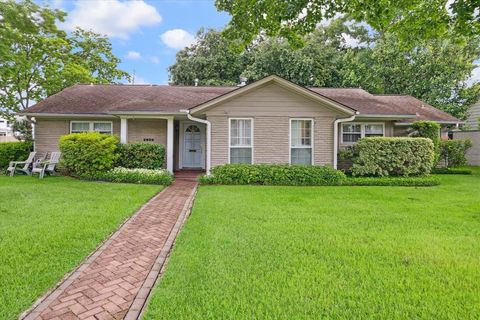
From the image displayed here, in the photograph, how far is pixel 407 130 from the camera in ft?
52.4

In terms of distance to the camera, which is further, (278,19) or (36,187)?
(36,187)

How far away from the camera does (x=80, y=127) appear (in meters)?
15.2

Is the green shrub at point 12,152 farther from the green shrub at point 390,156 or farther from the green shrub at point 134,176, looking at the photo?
the green shrub at point 390,156

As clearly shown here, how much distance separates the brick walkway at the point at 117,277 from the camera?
318 cm

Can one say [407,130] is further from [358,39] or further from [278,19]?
[358,39]

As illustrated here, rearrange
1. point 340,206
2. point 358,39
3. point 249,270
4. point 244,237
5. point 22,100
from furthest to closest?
point 358,39 < point 22,100 < point 340,206 < point 244,237 < point 249,270

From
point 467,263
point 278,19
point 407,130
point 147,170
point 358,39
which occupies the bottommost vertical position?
point 467,263

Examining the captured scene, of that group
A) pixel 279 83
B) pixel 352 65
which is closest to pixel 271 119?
pixel 279 83

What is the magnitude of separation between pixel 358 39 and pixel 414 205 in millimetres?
28626

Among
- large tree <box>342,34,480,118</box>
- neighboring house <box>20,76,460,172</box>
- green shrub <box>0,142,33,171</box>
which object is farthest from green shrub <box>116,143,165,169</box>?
large tree <box>342,34,480,118</box>

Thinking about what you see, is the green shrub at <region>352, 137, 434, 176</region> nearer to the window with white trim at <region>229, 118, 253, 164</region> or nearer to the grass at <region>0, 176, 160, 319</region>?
the window with white trim at <region>229, 118, 253, 164</region>

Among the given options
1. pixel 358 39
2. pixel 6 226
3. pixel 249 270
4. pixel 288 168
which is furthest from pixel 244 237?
pixel 358 39

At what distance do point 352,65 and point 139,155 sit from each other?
19.9 metres

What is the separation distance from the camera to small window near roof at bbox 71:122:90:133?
1512cm
